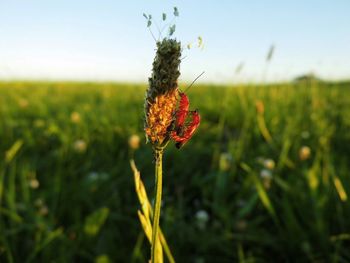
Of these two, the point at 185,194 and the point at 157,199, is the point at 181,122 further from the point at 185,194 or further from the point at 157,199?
the point at 185,194

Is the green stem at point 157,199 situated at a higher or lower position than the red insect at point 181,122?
lower

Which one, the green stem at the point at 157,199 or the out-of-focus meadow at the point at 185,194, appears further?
the out-of-focus meadow at the point at 185,194

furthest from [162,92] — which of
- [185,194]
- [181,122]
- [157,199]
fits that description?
[185,194]

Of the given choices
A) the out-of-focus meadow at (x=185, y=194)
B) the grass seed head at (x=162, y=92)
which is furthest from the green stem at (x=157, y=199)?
the out-of-focus meadow at (x=185, y=194)

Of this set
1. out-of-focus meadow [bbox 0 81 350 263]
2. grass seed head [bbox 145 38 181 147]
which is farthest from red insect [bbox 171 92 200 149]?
out-of-focus meadow [bbox 0 81 350 263]

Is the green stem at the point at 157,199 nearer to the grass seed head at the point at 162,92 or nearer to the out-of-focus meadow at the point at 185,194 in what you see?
the grass seed head at the point at 162,92

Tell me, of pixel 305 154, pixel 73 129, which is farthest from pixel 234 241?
pixel 73 129

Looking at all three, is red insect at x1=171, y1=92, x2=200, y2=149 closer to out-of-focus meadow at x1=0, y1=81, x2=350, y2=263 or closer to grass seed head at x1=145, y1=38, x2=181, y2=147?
grass seed head at x1=145, y1=38, x2=181, y2=147

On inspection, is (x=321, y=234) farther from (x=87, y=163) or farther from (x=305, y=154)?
(x=87, y=163)
